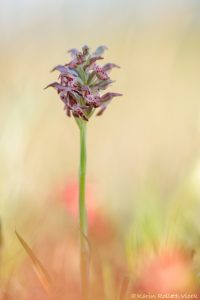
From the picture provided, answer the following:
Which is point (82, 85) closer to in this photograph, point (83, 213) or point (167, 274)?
point (83, 213)

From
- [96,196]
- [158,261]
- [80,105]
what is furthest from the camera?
[96,196]

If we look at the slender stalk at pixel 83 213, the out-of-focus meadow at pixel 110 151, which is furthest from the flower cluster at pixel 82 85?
the out-of-focus meadow at pixel 110 151

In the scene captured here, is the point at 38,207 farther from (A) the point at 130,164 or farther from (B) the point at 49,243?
(A) the point at 130,164

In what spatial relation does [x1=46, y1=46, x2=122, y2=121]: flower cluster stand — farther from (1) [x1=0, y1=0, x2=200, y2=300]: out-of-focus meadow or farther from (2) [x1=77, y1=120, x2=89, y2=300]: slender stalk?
(1) [x1=0, y1=0, x2=200, y2=300]: out-of-focus meadow

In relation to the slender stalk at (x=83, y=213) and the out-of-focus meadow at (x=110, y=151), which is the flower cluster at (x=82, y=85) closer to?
the slender stalk at (x=83, y=213)

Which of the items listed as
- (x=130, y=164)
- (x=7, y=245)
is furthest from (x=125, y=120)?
(x=7, y=245)

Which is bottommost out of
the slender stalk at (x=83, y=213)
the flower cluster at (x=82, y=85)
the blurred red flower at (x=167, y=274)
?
the blurred red flower at (x=167, y=274)
